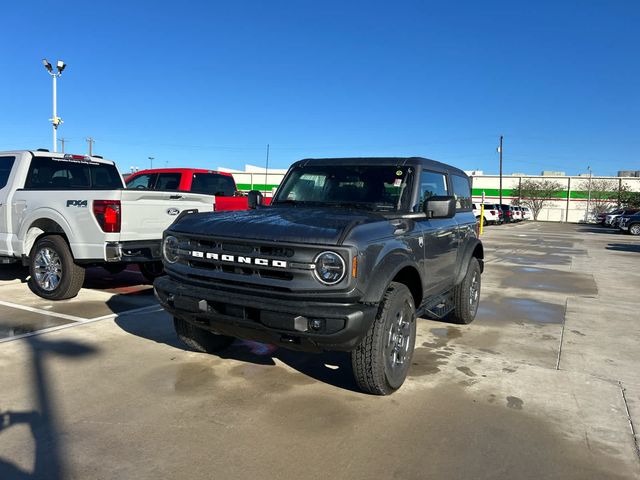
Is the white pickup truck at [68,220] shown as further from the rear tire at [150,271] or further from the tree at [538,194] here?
the tree at [538,194]

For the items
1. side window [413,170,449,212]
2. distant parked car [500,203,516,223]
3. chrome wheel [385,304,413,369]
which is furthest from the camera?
distant parked car [500,203,516,223]

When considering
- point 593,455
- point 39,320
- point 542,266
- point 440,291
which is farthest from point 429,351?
point 542,266

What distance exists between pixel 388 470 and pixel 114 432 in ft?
6.01

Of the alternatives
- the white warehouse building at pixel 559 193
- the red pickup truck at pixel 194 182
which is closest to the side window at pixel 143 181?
the red pickup truck at pixel 194 182

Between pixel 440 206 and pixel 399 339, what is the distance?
4.07 ft

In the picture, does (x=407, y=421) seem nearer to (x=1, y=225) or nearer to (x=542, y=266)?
(x=1, y=225)

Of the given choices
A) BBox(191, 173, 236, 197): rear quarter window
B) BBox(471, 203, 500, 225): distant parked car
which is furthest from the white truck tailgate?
BBox(471, 203, 500, 225): distant parked car

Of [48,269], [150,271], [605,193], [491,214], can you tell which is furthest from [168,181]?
[605,193]

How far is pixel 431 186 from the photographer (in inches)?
209

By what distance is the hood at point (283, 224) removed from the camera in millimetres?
3547

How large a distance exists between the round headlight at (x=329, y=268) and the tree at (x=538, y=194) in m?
67.1

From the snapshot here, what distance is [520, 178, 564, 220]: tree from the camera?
6438 centimetres

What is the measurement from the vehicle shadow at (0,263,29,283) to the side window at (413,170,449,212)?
23.7ft

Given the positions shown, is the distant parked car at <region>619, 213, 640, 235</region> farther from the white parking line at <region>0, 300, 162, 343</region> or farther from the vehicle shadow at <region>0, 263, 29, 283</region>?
the vehicle shadow at <region>0, 263, 29, 283</region>
